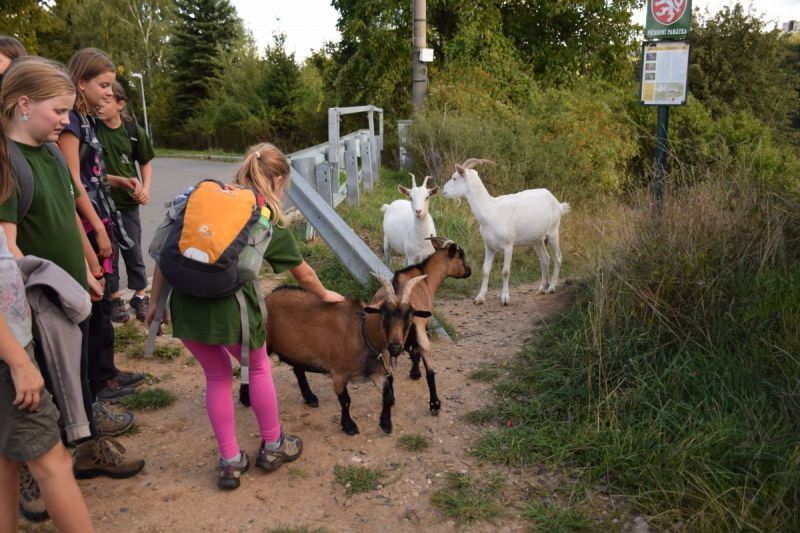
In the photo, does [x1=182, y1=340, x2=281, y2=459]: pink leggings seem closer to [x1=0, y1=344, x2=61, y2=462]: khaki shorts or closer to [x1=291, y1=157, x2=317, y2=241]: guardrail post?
[x1=0, y1=344, x2=61, y2=462]: khaki shorts

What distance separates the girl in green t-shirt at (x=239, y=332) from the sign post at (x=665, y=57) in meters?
3.60

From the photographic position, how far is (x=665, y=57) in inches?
219

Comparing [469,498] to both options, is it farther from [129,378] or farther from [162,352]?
[162,352]

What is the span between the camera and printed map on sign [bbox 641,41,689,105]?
18.0 ft

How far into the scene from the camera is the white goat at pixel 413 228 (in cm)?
633

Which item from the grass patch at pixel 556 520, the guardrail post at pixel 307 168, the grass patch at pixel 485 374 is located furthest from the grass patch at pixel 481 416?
the guardrail post at pixel 307 168

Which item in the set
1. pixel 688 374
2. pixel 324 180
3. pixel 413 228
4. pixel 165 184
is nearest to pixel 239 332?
pixel 688 374

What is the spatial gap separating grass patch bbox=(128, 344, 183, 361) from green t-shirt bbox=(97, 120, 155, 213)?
1.12 meters

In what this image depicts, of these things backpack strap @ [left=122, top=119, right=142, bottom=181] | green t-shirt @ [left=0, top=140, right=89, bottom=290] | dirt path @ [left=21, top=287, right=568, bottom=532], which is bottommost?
dirt path @ [left=21, top=287, right=568, bottom=532]

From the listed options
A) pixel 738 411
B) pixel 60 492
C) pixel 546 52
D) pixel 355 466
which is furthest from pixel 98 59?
pixel 546 52

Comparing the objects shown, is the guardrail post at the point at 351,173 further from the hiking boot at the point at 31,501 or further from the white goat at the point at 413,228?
the hiking boot at the point at 31,501

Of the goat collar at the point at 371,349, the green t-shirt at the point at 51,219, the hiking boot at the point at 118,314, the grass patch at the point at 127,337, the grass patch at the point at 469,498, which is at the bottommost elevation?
A: the grass patch at the point at 469,498

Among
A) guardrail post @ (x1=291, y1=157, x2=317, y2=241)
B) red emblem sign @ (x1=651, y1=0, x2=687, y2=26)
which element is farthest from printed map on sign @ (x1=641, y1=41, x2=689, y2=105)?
guardrail post @ (x1=291, y1=157, x2=317, y2=241)

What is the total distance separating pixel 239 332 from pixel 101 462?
113 cm
